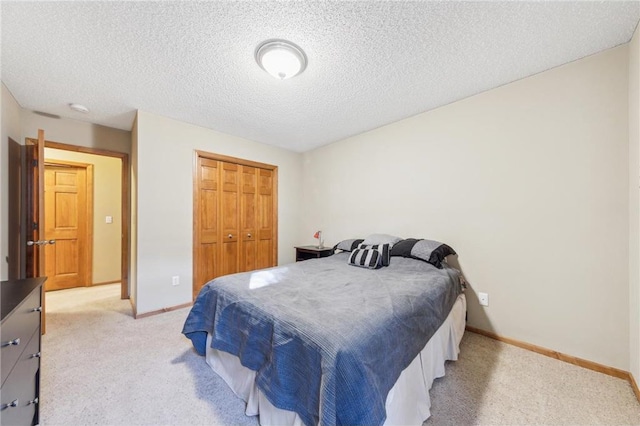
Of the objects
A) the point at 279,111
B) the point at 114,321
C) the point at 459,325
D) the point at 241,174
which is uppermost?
the point at 279,111

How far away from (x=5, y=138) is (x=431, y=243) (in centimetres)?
423

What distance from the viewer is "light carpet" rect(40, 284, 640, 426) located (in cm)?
141

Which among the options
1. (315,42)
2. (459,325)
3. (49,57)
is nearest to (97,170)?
(49,57)

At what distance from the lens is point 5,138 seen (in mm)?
2297

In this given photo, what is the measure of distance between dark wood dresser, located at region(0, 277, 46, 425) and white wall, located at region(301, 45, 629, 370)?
3063 millimetres

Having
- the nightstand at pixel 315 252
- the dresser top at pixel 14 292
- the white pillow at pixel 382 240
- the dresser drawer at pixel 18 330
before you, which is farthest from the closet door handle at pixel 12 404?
the nightstand at pixel 315 252

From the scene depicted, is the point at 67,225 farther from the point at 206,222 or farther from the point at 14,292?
the point at 14,292

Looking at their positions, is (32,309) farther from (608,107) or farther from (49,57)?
(608,107)

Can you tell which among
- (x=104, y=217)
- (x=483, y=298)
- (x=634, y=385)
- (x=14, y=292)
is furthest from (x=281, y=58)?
(x=104, y=217)

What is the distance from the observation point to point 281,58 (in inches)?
71.2

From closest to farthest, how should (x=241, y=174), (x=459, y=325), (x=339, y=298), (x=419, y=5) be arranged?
(x=419, y=5) < (x=339, y=298) < (x=459, y=325) < (x=241, y=174)

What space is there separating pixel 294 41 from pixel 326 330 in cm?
185

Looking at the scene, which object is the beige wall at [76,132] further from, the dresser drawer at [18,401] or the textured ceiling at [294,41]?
the dresser drawer at [18,401]

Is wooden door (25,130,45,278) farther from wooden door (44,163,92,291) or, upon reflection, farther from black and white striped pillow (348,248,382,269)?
black and white striped pillow (348,248,382,269)
